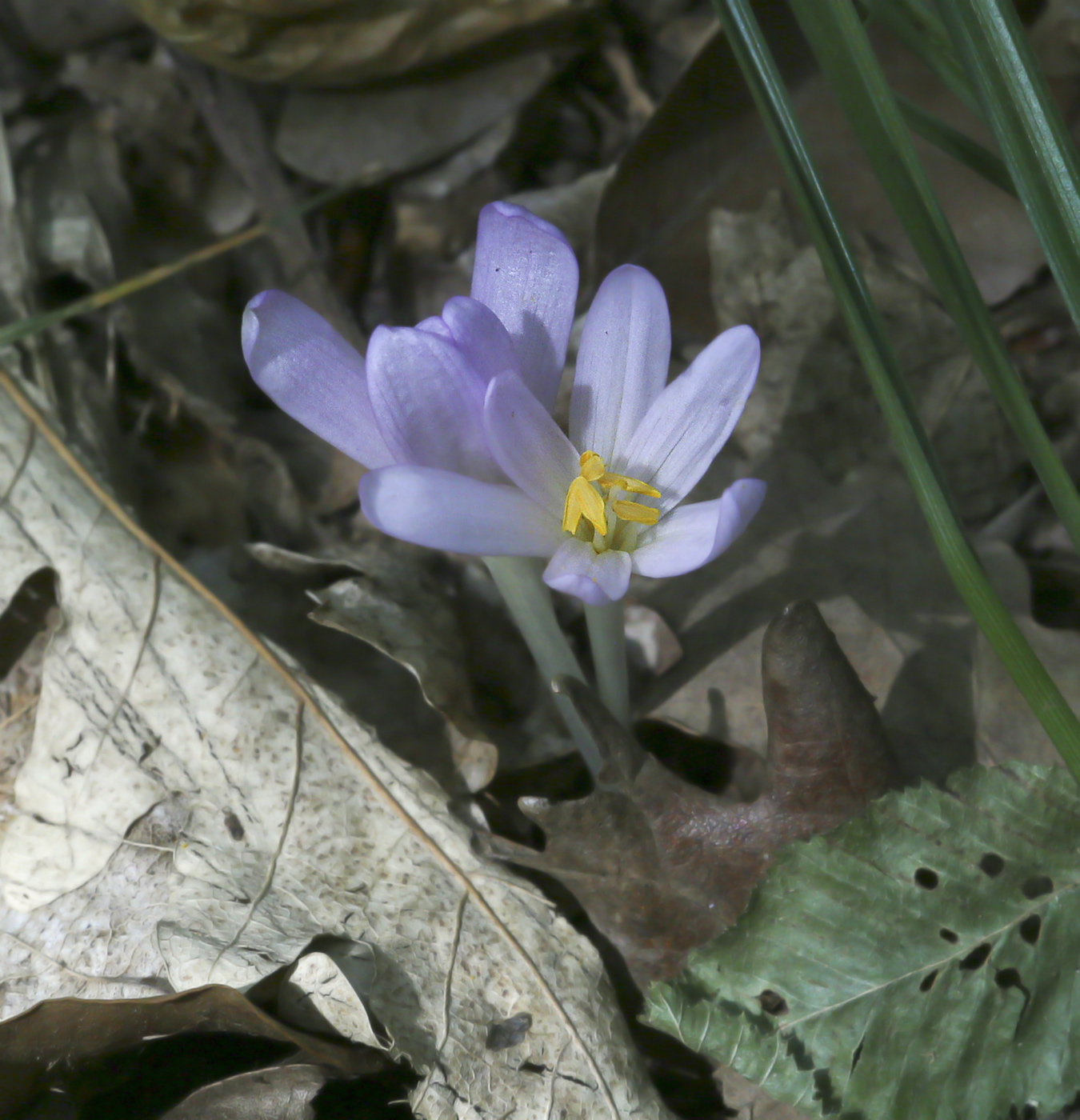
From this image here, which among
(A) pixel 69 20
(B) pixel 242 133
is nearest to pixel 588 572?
(B) pixel 242 133

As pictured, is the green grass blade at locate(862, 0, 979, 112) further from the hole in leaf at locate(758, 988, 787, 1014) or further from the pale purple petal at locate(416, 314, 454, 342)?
the hole in leaf at locate(758, 988, 787, 1014)

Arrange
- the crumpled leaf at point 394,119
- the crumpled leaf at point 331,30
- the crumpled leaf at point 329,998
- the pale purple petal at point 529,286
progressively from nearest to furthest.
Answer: the pale purple petal at point 529,286 < the crumpled leaf at point 329,998 < the crumpled leaf at point 331,30 < the crumpled leaf at point 394,119

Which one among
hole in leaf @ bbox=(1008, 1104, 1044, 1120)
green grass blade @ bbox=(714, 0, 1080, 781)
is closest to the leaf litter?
green grass blade @ bbox=(714, 0, 1080, 781)

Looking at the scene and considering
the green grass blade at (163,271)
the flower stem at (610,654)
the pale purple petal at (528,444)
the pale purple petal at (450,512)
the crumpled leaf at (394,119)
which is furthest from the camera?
the crumpled leaf at (394,119)

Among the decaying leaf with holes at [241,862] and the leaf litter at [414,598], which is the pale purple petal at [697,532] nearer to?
the leaf litter at [414,598]

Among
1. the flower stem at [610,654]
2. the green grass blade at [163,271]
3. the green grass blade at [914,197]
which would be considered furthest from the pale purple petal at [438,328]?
the green grass blade at [163,271]

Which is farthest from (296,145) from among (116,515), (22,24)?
(116,515)

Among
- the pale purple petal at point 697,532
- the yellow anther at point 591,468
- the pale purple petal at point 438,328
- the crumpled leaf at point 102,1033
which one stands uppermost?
the pale purple petal at point 438,328
